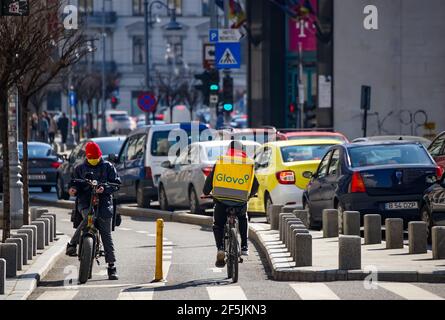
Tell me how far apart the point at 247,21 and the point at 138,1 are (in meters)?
48.2

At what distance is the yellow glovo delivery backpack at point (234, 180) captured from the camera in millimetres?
17328

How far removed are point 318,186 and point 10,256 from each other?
27.3ft

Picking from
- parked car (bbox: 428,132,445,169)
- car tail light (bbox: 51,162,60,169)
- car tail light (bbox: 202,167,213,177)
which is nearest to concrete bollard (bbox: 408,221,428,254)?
parked car (bbox: 428,132,445,169)

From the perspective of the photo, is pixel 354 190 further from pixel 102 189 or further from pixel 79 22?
pixel 79 22

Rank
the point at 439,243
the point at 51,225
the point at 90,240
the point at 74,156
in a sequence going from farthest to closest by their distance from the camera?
1. the point at 74,156
2. the point at 51,225
3. the point at 439,243
4. the point at 90,240

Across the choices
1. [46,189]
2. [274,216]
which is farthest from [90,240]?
[46,189]

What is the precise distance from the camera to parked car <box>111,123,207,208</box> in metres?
32.1

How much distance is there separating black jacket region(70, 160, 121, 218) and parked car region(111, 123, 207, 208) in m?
13.8

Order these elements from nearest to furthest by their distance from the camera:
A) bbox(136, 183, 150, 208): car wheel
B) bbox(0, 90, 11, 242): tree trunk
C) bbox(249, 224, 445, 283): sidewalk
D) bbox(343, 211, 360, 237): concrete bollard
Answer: bbox(249, 224, 445, 283): sidewalk, bbox(0, 90, 11, 242): tree trunk, bbox(343, 211, 360, 237): concrete bollard, bbox(136, 183, 150, 208): car wheel

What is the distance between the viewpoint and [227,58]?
126ft

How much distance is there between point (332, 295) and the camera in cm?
1454

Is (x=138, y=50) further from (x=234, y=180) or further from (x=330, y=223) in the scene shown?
(x=234, y=180)

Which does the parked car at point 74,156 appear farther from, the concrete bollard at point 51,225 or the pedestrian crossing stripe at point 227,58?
the concrete bollard at point 51,225

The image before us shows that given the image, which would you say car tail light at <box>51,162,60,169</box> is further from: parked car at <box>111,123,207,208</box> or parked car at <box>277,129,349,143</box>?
parked car at <box>277,129,349,143</box>
